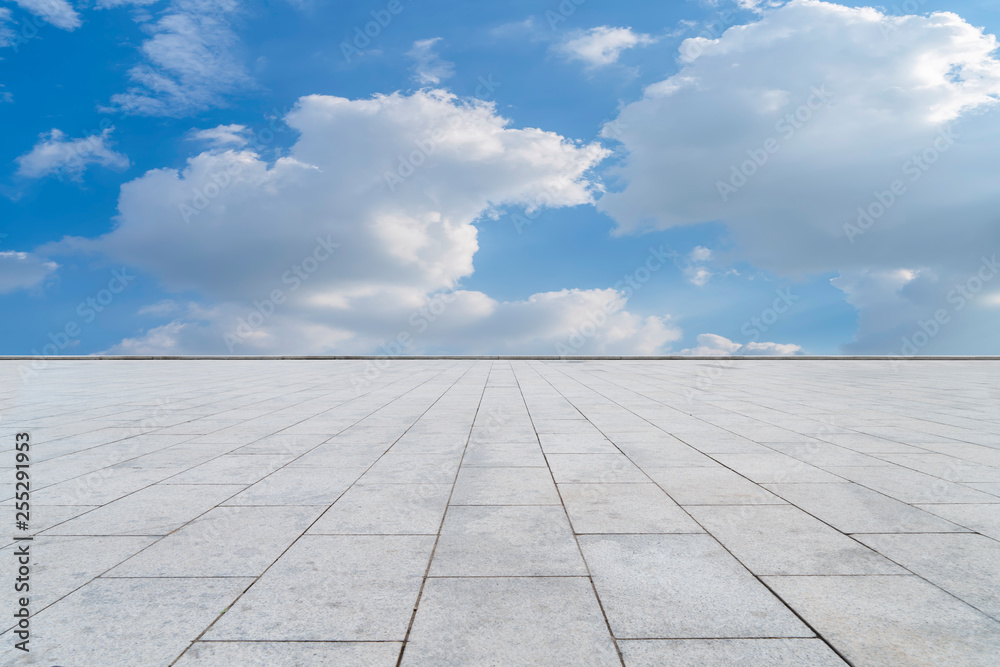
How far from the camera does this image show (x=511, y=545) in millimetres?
3906

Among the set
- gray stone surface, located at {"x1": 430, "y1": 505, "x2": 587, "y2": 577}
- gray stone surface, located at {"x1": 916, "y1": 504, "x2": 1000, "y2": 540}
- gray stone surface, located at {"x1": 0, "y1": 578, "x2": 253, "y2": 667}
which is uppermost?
gray stone surface, located at {"x1": 430, "y1": 505, "x2": 587, "y2": 577}

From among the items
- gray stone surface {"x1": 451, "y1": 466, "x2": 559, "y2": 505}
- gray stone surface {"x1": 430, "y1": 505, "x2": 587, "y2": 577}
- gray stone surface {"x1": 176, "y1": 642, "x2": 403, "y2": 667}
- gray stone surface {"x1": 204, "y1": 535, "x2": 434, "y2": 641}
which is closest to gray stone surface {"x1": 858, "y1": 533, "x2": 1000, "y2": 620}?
gray stone surface {"x1": 430, "y1": 505, "x2": 587, "y2": 577}

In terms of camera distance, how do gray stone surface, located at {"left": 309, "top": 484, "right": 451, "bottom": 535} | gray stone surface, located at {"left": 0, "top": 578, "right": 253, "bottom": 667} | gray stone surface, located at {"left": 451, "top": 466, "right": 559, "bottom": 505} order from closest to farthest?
gray stone surface, located at {"left": 0, "top": 578, "right": 253, "bottom": 667} → gray stone surface, located at {"left": 309, "top": 484, "right": 451, "bottom": 535} → gray stone surface, located at {"left": 451, "top": 466, "right": 559, "bottom": 505}

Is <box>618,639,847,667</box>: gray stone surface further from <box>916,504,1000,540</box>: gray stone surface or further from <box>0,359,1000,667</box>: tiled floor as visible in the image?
<box>916,504,1000,540</box>: gray stone surface

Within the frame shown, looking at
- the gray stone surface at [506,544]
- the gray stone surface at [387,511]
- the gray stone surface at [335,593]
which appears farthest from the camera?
the gray stone surface at [387,511]

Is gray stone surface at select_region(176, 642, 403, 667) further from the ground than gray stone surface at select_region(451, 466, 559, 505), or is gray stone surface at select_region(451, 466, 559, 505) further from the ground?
gray stone surface at select_region(451, 466, 559, 505)

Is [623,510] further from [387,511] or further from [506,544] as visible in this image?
[387,511]

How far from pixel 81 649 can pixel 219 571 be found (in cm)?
87

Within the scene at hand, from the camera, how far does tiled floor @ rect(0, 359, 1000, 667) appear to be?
2.79 m

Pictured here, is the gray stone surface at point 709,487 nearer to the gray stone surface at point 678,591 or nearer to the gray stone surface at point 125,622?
the gray stone surface at point 678,591

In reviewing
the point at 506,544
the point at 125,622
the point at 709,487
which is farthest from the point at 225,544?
the point at 709,487

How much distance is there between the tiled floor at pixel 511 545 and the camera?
2789 mm

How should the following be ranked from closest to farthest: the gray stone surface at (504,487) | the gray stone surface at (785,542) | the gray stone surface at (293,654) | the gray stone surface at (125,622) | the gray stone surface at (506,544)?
the gray stone surface at (293,654)
the gray stone surface at (125,622)
the gray stone surface at (506,544)
the gray stone surface at (785,542)
the gray stone surface at (504,487)

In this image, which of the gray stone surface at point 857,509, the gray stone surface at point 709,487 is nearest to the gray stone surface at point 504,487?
the gray stone surface at point 709,487
